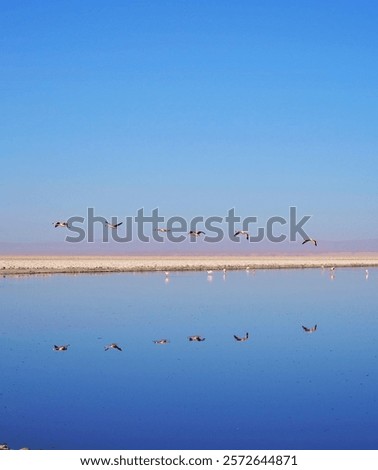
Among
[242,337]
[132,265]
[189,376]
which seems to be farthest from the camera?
[132,265]

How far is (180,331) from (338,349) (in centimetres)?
575

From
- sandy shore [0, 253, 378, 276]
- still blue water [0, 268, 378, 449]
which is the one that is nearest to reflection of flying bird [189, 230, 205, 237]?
still blue water [0, 268, 378, 449]

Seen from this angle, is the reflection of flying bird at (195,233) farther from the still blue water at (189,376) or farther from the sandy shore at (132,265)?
the sandy shore at (132,265)

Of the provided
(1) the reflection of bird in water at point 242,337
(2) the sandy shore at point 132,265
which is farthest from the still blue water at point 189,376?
(2) the sandy shore at point 132,265

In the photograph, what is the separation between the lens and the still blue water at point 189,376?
1246 cm

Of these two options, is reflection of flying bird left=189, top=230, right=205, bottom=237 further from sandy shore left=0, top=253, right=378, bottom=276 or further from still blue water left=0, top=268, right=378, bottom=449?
sandy shore left=0, top=253, right=378, bottom=276

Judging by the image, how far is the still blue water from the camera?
12461mm

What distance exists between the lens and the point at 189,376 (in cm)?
1719

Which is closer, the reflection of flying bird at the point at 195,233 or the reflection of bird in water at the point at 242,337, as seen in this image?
the reflection of bird in water at the point at 242,337

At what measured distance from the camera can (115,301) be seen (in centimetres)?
3519

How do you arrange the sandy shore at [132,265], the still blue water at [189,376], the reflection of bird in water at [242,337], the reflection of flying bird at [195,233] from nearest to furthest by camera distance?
the still blue water at [189,376], the reflection of bird in water at [242,337], the reflection of flying bird at [195,233], the sandy shore at [132,265]

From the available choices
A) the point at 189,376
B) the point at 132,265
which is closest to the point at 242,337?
the point at 189,376

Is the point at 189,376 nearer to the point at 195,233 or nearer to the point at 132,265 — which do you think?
the point at 195,233
